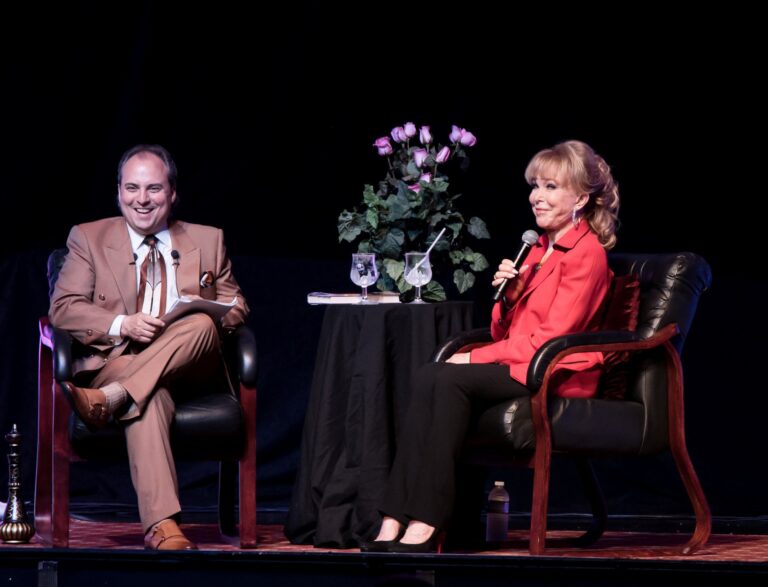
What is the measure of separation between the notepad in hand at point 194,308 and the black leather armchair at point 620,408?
2.25 feet

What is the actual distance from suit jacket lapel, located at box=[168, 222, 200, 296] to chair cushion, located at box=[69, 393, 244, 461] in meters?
0.44

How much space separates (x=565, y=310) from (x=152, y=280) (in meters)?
1.35

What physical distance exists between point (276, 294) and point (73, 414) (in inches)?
59.3

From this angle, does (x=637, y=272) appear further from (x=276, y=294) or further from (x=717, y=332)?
(x=276, y=294)

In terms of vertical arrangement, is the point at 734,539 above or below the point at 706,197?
below

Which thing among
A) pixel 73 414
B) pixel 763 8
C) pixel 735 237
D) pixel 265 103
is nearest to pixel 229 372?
pixel 73 414

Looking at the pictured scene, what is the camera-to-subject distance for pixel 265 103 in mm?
5488

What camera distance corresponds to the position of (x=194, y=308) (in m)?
4.27

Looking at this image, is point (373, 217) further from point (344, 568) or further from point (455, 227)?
point (344, 568)

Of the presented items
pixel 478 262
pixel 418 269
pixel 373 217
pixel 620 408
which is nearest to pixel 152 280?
pixel 373 217

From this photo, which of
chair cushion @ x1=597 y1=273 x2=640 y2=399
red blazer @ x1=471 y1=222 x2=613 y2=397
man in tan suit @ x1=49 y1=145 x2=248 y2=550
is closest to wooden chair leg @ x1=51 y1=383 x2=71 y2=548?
man in tan suit @ x1=49 y1=145 x2=248 y2=550

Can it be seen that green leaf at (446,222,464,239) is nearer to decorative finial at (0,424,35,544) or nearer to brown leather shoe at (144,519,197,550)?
brown leather shoe at (144,519,197,550)

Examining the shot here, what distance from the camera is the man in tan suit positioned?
409 centimetres

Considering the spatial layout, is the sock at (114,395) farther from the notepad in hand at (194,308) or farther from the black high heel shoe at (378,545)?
the black high heel shoe at (378,545)
